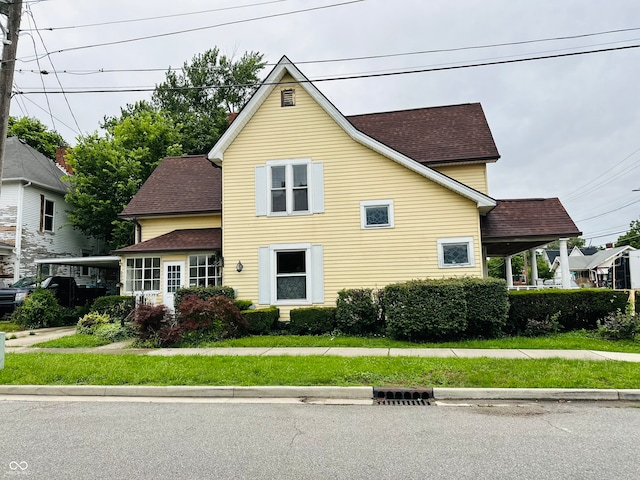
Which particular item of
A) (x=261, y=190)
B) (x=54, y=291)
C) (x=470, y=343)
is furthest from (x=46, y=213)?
(x=470, y=343)

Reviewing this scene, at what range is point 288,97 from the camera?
15703 mm

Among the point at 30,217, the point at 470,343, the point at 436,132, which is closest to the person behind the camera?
the point at 470,343

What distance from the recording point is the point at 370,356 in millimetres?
9656

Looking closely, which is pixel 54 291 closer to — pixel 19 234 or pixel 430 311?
pixel 19 234

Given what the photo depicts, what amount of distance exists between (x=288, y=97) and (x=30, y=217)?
1553 cm

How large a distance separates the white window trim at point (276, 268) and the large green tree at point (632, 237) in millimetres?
64233

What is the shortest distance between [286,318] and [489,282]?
6.44 metres

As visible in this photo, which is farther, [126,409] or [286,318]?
[286,318]

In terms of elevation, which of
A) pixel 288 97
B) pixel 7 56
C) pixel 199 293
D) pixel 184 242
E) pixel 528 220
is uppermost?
pixel 288 97

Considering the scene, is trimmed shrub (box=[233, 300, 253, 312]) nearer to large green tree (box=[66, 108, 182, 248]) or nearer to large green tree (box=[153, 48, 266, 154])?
large green tree (box=[66, 108, 182, 248])

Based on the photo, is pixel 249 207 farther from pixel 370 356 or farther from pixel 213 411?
pixel 213 411

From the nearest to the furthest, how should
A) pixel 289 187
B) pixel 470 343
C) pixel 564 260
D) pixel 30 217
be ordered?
pixel 470 343, pixel 564 260, pixel 289 187, pixel 30 217

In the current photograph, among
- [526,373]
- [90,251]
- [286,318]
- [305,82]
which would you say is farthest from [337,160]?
[90,251]

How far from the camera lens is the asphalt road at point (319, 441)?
4277mm
